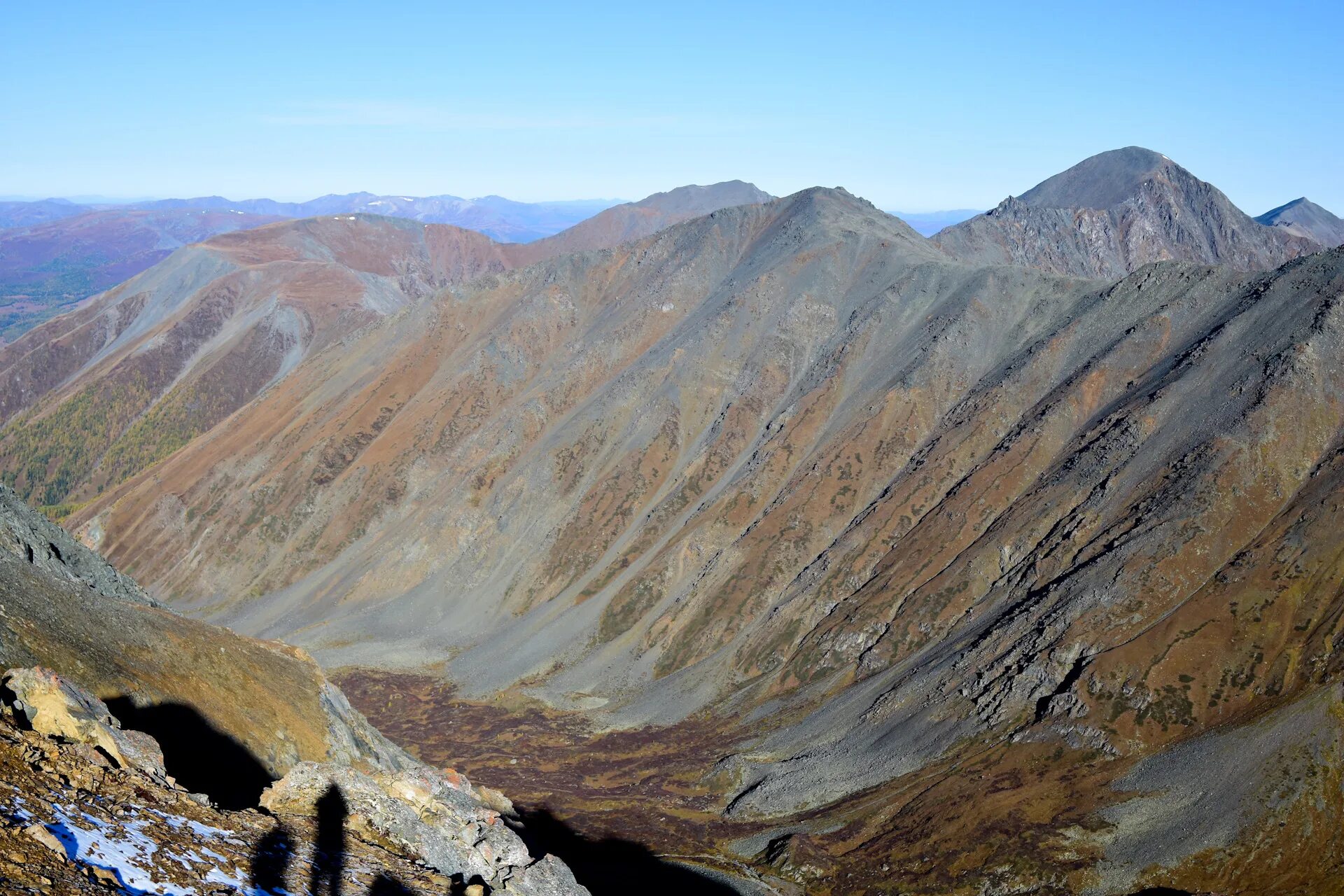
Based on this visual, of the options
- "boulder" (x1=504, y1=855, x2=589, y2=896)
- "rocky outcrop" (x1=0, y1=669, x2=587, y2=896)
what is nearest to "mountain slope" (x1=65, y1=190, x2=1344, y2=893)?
"boulder" (x1=504, y1=855, x2=589, y2=896)

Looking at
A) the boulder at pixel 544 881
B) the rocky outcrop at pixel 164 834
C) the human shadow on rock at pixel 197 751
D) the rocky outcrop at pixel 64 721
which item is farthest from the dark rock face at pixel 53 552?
the boulder at pixel 544 881

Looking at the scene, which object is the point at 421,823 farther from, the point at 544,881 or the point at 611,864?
the point at 611,864

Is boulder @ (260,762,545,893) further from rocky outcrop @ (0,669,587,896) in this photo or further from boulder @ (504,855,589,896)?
boulder @ (504,855,589,896)

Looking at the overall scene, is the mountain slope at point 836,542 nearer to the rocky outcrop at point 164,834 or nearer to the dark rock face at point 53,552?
the dark rock face at point 53,552

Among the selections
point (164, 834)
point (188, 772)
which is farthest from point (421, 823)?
point (188, 772)

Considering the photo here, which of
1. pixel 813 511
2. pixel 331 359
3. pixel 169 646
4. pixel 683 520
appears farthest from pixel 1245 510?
pixel 331 359

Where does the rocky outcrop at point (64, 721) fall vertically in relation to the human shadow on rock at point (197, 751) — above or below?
above
